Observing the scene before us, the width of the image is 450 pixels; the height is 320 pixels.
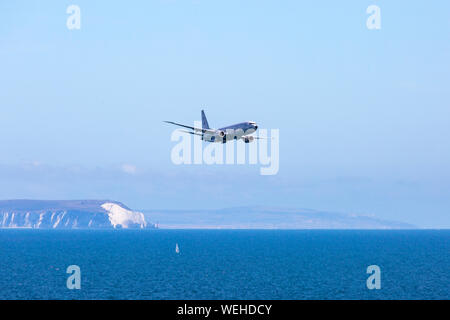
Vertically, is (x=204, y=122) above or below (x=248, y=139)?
above

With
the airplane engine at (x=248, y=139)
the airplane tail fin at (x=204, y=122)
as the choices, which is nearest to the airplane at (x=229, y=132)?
the airplane engine at (x=248, y=139)

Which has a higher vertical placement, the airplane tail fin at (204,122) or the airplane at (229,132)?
the airplane tail fin at (204,122)

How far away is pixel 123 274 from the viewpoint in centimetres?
18875

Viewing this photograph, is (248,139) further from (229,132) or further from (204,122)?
(204,122)

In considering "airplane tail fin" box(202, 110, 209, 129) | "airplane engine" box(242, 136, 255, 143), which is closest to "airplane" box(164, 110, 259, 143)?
"airplane engine" box(242, 136, 255, 143)

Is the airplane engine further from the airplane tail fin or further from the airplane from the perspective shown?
the airplane tail fin

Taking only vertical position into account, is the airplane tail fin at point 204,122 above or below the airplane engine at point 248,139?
above

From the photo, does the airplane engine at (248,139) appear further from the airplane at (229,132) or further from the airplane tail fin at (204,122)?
the airplane tail fin at (204,122)

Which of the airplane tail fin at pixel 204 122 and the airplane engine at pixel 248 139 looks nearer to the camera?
the airplane engine at pixel 248 139

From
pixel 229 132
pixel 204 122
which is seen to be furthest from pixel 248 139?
pixel 204 122

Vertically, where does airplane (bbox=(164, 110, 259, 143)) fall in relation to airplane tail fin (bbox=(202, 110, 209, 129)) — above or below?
below
